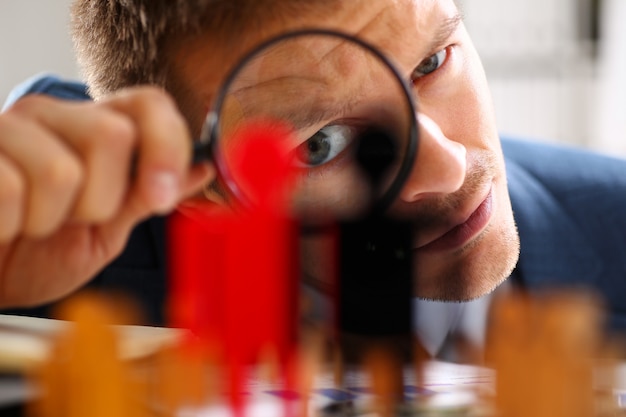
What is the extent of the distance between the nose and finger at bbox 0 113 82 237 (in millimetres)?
518

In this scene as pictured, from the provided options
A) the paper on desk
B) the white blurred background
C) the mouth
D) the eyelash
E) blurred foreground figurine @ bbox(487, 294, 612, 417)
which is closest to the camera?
blurred foreground figurine @ bbox(487, 294, 612, 417)

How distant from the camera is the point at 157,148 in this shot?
28.8 inches

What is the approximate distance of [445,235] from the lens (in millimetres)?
1364

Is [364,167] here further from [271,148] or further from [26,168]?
[26,168]

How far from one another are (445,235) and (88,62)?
69 centimetres

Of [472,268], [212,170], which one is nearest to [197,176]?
[212,170]

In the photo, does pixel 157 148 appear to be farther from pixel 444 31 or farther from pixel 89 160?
pixel 444 31

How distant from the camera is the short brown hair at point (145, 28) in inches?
47.1

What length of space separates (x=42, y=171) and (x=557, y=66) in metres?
4.64

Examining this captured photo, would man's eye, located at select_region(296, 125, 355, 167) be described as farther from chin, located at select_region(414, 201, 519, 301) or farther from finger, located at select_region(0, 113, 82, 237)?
finger, located at select_region(0, 113, 82, 237)

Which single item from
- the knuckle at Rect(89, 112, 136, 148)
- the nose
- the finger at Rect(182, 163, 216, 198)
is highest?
the nose

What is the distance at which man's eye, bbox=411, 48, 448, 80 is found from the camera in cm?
126

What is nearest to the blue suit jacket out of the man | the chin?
the man

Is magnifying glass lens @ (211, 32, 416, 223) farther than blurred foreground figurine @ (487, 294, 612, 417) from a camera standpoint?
Yes
